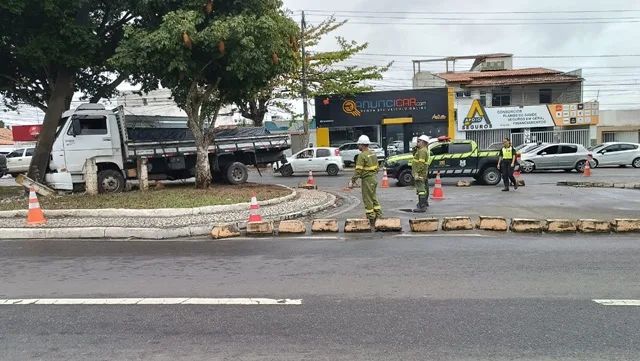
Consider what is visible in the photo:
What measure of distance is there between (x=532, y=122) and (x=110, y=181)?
91.9 ft

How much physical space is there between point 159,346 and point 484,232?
636cm

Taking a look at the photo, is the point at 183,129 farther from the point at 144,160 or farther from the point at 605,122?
the point at 605,122

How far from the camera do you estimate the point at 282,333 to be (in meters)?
4.04

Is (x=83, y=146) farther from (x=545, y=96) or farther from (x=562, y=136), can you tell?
(x=545, y=96)

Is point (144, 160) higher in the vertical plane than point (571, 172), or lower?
higher

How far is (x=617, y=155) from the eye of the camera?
984 inches

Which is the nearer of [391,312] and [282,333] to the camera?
[282,333]

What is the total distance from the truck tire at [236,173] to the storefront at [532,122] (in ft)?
67.4

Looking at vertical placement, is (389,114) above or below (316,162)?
above

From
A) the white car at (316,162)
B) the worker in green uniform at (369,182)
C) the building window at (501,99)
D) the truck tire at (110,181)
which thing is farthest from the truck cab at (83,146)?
the building window at (501,99)

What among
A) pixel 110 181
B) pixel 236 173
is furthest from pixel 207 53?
pixel 110 181

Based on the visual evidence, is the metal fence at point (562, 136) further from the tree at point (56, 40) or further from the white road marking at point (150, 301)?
the white road marking at point (150, 301)

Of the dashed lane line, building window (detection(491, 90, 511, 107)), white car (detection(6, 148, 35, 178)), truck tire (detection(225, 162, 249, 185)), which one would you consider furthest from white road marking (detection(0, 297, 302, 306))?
building window (detection(491, 90, 511, 107))

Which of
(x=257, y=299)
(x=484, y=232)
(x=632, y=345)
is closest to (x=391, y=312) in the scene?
(x=257, y=299)
